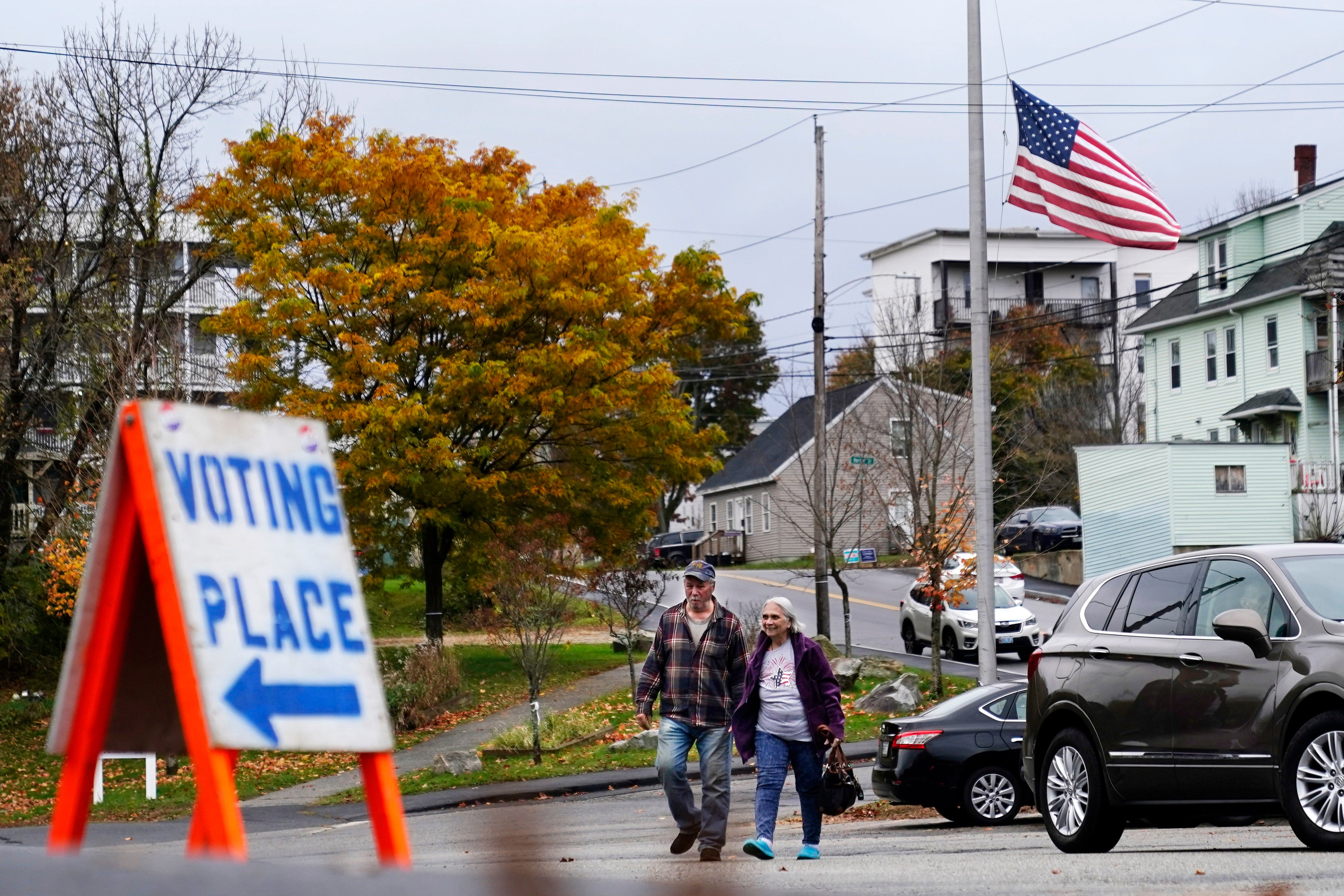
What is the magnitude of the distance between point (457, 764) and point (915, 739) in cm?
875

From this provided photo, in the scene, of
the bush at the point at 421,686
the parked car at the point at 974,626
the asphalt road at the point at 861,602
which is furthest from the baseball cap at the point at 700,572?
the parked car at the point at 974,626

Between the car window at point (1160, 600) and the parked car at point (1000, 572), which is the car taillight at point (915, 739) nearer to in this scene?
the car window at point (1160, 600)

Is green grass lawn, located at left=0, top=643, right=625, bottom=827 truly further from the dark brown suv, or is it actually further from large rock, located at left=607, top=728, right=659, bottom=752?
the dark brown suv

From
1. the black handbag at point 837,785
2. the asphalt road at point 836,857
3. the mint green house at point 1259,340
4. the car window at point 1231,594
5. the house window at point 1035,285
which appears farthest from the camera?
the house window at point 1035,285

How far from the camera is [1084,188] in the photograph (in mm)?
18156

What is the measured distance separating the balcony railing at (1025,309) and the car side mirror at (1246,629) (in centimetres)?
5403

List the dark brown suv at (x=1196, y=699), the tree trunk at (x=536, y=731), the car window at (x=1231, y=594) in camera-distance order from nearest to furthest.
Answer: the dark brown suv at (x=1196, y=699) → the car window at (x=1231, y=594) → the tree trunk at (x=536, y=731)

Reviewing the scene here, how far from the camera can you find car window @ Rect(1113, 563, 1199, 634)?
31.4 ft

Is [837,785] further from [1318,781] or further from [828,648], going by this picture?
[828,648]

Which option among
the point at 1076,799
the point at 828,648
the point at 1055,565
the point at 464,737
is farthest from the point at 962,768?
the point at 1055,565

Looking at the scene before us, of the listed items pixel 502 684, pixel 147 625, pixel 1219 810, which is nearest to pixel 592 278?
pixel 502 684

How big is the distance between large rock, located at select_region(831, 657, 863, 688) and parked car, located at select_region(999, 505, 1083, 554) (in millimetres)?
20331

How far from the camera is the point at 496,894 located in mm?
2887

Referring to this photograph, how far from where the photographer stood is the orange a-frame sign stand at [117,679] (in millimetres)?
3570
